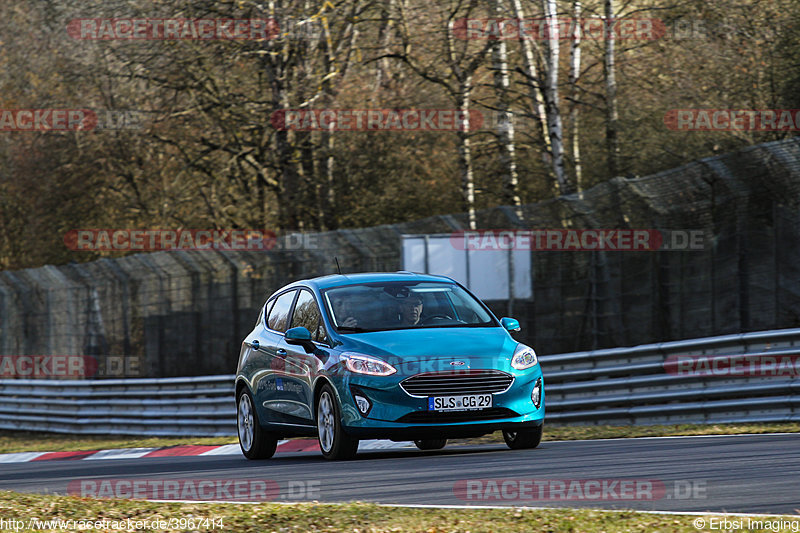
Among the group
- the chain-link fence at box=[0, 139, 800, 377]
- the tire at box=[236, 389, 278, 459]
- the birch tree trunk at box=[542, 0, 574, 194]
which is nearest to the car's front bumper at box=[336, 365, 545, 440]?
the tire at box=[236, 389, 278, 459]

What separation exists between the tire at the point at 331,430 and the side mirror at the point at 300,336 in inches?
19.2

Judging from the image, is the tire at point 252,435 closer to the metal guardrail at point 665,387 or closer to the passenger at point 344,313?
the passenger at point 344,313

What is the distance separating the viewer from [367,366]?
35.0 ft

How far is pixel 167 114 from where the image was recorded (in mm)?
26953

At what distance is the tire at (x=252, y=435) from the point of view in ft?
42.2

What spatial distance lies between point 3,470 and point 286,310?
11.5 feet

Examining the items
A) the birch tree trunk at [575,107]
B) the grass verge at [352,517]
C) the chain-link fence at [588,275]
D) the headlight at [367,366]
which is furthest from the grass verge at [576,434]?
the birch tree trunk at [575,107]

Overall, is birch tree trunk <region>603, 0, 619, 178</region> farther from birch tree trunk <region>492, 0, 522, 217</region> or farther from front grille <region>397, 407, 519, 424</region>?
front grille <region>397, 407, 519, 424</region>

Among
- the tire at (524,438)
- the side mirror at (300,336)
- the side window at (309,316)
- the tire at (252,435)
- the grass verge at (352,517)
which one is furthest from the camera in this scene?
the tire at (252,435)

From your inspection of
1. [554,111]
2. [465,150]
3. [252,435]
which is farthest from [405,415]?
[465,150]

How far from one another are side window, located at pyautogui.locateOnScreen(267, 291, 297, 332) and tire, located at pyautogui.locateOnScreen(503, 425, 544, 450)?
7.94 ft

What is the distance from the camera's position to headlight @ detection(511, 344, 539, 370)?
10922 millimetres

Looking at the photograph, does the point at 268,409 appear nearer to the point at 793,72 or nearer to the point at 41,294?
the point at 793,72

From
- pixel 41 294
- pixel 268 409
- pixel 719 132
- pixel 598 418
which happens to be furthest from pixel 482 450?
pixel 41 294
